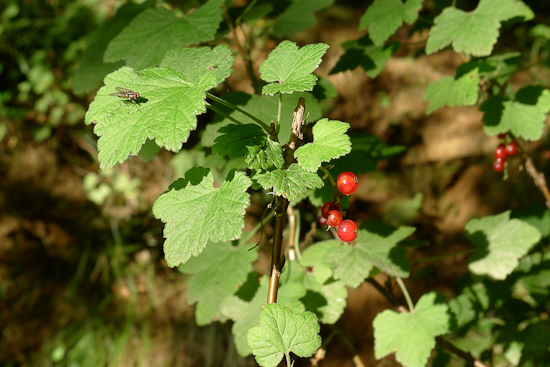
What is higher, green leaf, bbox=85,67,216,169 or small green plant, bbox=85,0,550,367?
green leaf, bbox=85,67,216,169

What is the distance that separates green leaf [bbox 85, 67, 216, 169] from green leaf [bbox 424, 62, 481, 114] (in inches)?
40.2

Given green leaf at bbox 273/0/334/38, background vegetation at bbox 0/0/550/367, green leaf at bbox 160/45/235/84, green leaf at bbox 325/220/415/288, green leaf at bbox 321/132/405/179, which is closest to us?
green leaf at bbox 160/45/235/84

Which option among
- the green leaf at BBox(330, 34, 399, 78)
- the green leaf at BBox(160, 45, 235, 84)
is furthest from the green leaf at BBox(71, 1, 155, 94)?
the green leaf at BBox(330, 34, 399, 78)

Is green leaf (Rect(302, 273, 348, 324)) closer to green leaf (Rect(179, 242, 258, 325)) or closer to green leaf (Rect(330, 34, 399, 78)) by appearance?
green leaf (Rect(179, 242, 258, 325))

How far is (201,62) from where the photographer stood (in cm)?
96

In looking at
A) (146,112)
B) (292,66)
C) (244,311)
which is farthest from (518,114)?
(146,112)

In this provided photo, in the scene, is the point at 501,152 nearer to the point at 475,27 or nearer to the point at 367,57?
the point at 475,27

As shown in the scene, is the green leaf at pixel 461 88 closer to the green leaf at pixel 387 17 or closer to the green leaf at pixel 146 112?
the green leaf at pixel 387 17

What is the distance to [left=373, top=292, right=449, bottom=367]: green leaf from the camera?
1297 millimetres

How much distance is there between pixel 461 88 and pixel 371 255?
0.71 metres

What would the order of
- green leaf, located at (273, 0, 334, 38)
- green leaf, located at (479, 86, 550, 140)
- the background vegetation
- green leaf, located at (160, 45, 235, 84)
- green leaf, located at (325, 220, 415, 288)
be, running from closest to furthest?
green leaf, located at (160, 45, 235, 84), green leaf, located at (325, 220, 415, 288), green leaf, located at (479, 86, 550, 140), green leaf, located at (273, 0, 334, 38), the background vegetation

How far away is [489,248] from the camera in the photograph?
1.65 meters

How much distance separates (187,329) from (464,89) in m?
2.45

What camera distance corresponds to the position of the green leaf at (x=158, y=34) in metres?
1.26
